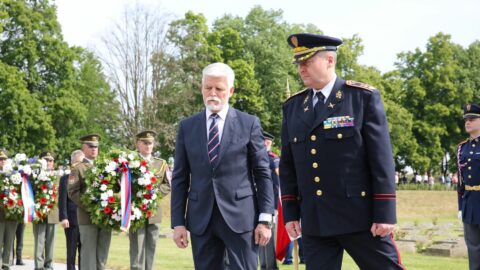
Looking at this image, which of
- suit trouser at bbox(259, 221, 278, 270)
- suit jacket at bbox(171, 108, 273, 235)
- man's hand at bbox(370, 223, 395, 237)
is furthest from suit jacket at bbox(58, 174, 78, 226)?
man's hand at bbox(370, 223, 395, 237)

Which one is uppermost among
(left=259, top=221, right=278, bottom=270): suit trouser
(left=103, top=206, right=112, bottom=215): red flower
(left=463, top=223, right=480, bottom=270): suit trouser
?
(left=103, top=206, right=112, bottom=215): red flower

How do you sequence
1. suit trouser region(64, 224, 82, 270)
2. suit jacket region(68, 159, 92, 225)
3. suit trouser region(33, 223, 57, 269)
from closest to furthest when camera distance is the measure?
suit jacket region(68, 159, 92, 225) < suit trouser region(64, 224, 82, 270) < suit trouser region(33, 223, 57, 269)

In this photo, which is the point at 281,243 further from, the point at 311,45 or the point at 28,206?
the point at 311,45

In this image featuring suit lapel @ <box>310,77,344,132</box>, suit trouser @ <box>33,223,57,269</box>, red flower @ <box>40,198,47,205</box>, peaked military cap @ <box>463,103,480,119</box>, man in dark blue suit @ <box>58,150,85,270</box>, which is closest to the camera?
suit lapel @ <box>310,77,344,132</box>

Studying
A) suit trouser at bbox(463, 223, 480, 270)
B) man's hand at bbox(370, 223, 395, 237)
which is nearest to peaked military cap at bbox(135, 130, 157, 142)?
suit trouser at bbox(463, 223, 480, 270)

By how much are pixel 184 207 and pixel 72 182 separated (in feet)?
17.6

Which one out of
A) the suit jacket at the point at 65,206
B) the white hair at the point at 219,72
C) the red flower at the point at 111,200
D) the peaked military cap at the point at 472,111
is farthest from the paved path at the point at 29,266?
the white hair at the point at 219,72

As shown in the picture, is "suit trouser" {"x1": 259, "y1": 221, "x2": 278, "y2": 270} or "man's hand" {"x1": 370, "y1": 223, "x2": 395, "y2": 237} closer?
"man's hand" {"x1": 370, "y1": 223, "x2": 395, "y2": 237}

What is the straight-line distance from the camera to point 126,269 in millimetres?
12812

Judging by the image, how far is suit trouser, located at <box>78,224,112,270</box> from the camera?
404 inches

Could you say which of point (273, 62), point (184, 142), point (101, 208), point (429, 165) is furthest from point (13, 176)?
point (429, 165)

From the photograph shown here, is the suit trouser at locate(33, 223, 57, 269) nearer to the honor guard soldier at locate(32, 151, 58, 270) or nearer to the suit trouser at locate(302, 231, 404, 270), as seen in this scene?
the honor guard soldier at locate(32, 151, 58, 270)

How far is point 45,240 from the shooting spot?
13.6 m

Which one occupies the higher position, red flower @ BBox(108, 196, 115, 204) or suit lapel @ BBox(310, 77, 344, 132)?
suit lapel @ BBox(310, 77, 344, 132)
